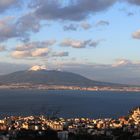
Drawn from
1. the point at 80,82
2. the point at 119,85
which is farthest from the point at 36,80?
the point at 119,85

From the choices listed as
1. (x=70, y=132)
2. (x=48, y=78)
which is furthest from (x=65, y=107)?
(x=48, y=78)

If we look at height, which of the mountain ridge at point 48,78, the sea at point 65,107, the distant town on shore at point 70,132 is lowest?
the distant town on shore at point 70,132

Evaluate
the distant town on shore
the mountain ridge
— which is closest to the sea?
the distant town on shore

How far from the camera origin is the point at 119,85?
574 ft

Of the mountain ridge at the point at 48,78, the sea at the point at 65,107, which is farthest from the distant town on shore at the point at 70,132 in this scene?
the mountain ridge at the point at 48,78

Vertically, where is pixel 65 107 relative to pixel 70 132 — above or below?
above

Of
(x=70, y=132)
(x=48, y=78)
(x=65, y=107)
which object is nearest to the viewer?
(x=70, y=132)

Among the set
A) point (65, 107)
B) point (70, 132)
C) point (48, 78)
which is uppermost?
point (48, 78)

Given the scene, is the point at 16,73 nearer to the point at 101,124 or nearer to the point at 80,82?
the point at 80,82

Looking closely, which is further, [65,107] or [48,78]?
[48,78]

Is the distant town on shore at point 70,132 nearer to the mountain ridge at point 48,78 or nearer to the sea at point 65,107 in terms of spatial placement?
the sea at point 65,107

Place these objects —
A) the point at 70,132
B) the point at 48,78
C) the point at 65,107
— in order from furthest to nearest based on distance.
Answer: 1. the point at 48,78
2. the point at 65,107
3. the point at 70,132

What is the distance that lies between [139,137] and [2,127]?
9.37 metres

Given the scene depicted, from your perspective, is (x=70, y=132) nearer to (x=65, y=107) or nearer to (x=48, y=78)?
(x=65, y=107)
